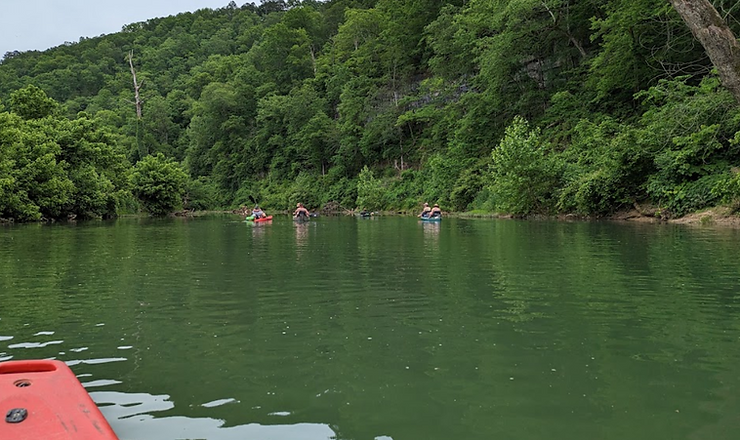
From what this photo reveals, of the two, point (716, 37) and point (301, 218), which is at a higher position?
point (716, 37)

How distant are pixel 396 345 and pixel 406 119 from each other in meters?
45.7

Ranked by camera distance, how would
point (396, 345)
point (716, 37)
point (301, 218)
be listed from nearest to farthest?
point (396, 345)
point (716, 37)
point (301, 218)

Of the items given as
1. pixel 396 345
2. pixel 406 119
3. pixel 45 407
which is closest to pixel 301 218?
pixel 406 119

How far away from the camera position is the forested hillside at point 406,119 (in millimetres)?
24375

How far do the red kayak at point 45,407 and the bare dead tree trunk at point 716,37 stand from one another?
33.4ft

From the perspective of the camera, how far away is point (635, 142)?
2406 cm

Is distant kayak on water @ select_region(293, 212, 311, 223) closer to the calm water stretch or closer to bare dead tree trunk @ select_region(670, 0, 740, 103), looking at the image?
the calm water stretch

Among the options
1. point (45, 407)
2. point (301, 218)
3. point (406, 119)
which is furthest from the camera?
point (406, 119)

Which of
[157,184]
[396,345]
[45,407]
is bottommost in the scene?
[396,345]

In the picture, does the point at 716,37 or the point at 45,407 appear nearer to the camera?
the point at 45,407

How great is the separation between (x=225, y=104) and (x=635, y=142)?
6276 cm

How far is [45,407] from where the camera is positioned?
→ 314 centimetres

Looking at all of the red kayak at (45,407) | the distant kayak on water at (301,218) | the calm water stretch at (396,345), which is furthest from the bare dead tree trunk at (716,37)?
the distant kayak on water at (301,218)

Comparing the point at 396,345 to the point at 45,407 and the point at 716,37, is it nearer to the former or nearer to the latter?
the point at 45,407
